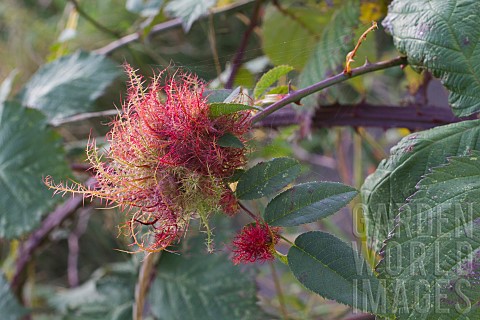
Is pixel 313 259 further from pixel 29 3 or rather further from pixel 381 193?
pixel 29 3

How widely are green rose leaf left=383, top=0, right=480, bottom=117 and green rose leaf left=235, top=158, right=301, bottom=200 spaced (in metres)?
0.11

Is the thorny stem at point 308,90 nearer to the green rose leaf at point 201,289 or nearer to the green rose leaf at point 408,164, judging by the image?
the green rose leaf at point 408,164

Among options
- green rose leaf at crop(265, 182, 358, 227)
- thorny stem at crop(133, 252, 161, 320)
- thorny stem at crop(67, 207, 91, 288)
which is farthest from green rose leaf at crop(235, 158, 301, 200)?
thorny stem at crop(67, 207, 91, 288)

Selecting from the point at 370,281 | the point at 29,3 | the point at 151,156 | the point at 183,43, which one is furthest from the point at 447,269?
the point at 29,3

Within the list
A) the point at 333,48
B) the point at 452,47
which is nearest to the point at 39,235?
the point at 333,48

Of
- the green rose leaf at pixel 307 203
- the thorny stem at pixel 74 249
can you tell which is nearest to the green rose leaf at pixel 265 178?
the green rose leaf at pixel 307 203

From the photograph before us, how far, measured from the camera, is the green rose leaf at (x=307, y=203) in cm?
30

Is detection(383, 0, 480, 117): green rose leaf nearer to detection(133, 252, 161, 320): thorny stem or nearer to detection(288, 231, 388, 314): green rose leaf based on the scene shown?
detection(288, 231, 388, 314): green rose leaf

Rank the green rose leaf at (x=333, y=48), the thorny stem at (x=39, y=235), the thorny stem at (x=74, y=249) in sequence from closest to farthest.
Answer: the green rose leaf at (x=333, y=48) → the thorny stem at (x=39, y=235) → the thorny stem at (x=74, y=249)

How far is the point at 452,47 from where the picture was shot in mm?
330

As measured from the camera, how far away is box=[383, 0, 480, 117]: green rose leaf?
1.08 feet

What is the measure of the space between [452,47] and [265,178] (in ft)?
0.45

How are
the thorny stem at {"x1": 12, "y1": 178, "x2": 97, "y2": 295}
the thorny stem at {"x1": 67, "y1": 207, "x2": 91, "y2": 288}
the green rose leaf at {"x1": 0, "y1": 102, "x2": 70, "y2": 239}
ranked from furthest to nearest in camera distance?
the thorny stem at {"x1": 67, "y1": 207, "x2": 91, "y2": 288}, the thorny stem at {"x1": 12, "y1": 178, "x2": 97, "y2": 295}, the green rose leaf at {"x1": 0, "y1": 102, "x2": 70, "y2": 239}

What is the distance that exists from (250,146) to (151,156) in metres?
0.06
